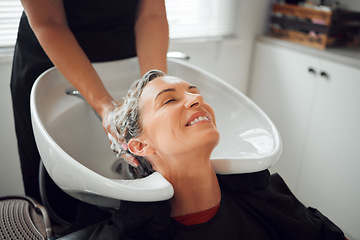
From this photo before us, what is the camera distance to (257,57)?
229cm

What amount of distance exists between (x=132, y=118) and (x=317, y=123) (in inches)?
53.5

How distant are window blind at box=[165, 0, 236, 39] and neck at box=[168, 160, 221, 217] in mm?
1317

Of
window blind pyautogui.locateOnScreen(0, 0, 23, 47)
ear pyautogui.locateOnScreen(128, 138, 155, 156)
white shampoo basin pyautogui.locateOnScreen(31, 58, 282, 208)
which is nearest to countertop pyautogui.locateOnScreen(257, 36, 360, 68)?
white shampoo basin pyautogui.locateOnScreen(31, 58, 282, 208)

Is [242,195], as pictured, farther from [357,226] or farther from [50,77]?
[357,226]

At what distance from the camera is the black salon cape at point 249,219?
831 millimetres

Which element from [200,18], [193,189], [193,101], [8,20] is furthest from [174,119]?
[200,18]

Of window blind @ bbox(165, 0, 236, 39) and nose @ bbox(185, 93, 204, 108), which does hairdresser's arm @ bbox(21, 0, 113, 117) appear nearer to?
nose @ bbox(185, 93, 204, 108)

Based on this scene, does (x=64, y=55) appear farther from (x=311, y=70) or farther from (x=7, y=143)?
(x=311, y=70)

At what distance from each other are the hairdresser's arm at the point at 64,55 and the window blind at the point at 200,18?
107cm

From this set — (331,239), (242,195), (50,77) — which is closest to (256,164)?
(242,195)

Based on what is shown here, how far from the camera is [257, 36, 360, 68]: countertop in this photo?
5.60 ft

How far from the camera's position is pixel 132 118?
34.3 inches

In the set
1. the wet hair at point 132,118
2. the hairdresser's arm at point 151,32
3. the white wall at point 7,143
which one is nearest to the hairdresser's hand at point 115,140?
A: the wet hair at point 132,118

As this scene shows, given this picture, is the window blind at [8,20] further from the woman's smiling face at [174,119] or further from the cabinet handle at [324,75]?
the cabinet handle at [324,75]
